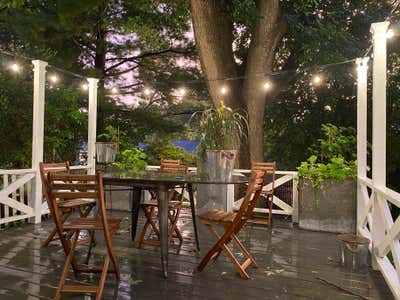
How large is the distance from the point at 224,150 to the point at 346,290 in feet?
4.62

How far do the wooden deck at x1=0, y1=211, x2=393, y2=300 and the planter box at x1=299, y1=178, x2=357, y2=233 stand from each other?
0.56 m

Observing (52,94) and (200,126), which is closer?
(200,126)

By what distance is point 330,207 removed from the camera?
4516 millimetres

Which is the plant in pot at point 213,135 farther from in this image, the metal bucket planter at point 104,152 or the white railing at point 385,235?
the white railing at point 385,235

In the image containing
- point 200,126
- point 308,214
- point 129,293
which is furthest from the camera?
point 308,214

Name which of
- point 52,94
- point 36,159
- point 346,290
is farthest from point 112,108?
point 346,290

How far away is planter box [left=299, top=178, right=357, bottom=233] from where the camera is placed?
4.43m

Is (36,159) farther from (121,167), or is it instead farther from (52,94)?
(52,94)

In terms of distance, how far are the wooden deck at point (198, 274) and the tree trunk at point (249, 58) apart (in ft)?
9.17

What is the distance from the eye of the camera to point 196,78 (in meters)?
9.65

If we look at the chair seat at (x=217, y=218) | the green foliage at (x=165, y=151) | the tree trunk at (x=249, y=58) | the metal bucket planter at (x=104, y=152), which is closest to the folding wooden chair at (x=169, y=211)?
the chair seat at (x=217, y=218)

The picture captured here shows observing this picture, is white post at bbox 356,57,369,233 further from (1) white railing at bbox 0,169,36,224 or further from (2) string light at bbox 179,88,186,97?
(2) string light at bbox 179,88,186,97

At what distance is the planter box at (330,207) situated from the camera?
443 centimetres

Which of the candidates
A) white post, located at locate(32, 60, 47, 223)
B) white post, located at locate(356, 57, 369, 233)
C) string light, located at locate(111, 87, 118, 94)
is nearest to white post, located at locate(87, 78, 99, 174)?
white post, located at locate(32, 60, 47, 223)
